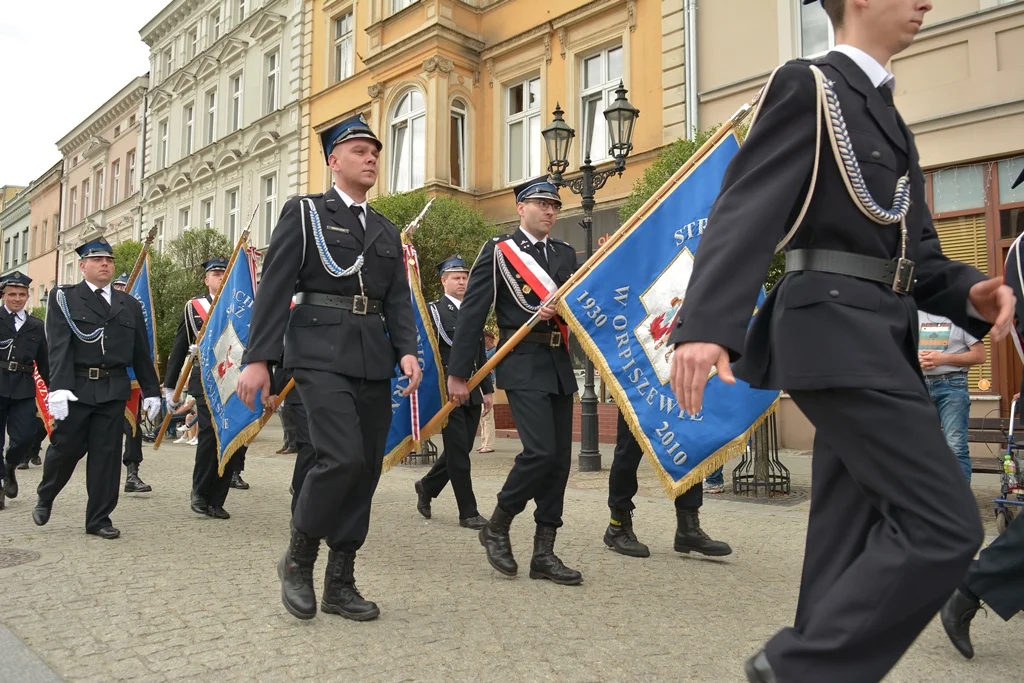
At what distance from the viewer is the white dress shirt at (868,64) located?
231 cm

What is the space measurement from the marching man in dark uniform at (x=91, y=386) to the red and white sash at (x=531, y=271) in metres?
3.07

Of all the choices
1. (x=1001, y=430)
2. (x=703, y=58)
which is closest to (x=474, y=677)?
(x=1001, y=430)

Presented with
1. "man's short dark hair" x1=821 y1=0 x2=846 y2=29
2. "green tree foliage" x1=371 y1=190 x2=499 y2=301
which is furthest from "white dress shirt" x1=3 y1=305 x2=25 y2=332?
"man's short dark hair" x1=821 y1=0 x2=846 y2=29

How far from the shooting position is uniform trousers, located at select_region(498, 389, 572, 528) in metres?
4.56

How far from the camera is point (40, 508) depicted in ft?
20.6

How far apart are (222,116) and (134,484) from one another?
22095mm

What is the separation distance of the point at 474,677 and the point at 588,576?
66.4 inches

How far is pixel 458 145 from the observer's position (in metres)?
18.6

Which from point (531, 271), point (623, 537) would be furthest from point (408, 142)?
point (623, 537)

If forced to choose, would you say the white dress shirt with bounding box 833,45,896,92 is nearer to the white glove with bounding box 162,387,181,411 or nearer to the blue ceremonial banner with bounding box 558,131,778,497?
the blue ceremonial banner with bounding box 558,131,778,497

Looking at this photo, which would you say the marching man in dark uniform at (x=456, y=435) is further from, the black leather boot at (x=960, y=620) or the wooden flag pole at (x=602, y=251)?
the black leather boot at (x=960, y=620)

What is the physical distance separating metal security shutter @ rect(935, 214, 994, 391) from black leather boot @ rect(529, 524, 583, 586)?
26.1 ft

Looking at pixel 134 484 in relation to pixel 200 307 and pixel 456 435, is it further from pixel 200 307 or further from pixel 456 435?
pixel 456 435

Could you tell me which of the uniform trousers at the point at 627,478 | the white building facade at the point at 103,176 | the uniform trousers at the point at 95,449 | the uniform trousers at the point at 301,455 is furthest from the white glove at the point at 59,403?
the white building facade at the point at 103,176
